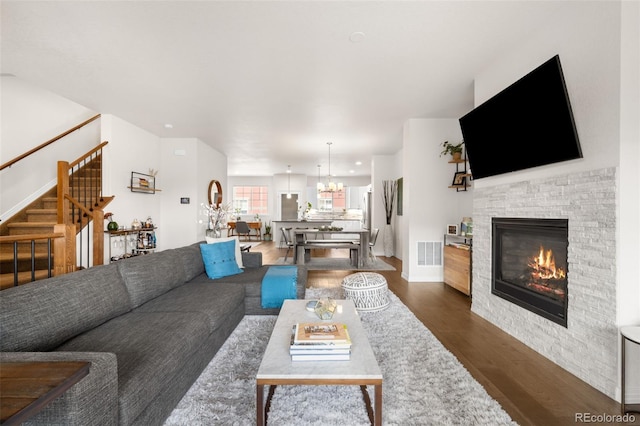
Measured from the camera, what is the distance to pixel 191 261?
11.0 ft

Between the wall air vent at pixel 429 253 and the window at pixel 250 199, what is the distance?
885 cm

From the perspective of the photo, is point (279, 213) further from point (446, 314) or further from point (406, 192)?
point (446, 314)

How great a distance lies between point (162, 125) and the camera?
540 centimetres

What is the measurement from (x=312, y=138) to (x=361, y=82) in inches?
111

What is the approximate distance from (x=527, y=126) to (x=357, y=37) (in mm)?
1678

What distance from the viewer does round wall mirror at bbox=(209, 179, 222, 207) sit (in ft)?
23.2

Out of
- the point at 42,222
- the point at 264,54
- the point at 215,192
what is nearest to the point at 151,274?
the point at 264,54

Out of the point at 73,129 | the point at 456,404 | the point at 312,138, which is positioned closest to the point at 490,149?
the point at 456,404

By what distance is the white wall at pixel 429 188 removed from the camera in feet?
16.3

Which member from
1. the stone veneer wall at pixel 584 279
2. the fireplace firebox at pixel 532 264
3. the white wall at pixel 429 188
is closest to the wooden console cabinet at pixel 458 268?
the white wall at pixel 429 188

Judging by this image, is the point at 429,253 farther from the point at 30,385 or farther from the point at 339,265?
the point at 30,385

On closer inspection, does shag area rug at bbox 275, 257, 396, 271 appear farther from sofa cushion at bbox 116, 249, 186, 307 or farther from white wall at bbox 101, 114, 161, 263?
sofa cushion at bbox 116, 249, 186, 307

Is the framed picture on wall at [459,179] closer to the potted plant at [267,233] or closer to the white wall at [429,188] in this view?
the white wall at [429,188]

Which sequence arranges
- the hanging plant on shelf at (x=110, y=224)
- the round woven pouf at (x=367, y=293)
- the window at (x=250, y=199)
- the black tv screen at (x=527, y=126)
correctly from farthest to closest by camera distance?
1. the window at (x=250, y=199)
2. the hanging plant on shelf at (x=110, y=224)
3. the round woven pouf at (x=367, y=293)
4. the black tv screen at (x=527, y=126)
